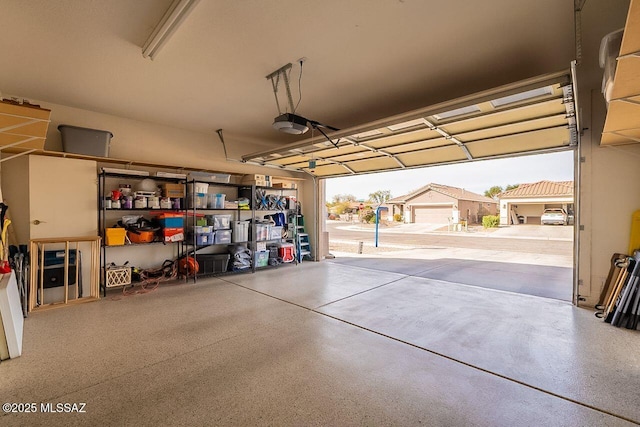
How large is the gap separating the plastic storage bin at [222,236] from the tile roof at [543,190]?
925 inches

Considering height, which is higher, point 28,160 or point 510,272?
point 28,160

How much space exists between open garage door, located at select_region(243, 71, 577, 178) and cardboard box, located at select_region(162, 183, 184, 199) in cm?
158

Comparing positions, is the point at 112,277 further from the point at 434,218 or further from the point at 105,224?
the point at 434,218

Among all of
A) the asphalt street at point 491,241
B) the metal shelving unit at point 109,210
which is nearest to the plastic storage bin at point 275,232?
the metal shelving unit at point 109,210

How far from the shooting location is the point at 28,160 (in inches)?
155

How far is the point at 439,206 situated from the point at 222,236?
71.6ft

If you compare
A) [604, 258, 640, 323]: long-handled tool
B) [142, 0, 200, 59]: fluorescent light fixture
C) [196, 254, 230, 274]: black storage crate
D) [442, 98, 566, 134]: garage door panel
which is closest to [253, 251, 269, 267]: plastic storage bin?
[196, 254, 230, 274]: black storage crate

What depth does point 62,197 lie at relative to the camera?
4.18 meters

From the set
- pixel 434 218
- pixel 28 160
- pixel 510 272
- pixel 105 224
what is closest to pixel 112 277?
pixel 105 224

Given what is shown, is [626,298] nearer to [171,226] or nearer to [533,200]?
[171,226]

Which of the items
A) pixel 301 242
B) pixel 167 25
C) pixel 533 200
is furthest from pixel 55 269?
pixel 533 200

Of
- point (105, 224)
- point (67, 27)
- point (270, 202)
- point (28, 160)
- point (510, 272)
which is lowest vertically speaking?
point (510, 272)

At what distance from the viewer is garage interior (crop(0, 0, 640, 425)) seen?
6.46 ft

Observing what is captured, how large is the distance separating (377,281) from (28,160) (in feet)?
19.4
